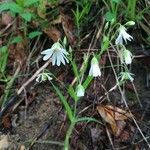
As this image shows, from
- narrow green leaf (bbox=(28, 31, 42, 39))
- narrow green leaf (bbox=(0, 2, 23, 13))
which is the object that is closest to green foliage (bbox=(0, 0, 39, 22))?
narrow green leaf (bbox=(0, 2, 23, 13))

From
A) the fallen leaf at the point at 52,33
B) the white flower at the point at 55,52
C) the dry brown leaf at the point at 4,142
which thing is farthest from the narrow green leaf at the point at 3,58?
the white flower at the point at 55,52

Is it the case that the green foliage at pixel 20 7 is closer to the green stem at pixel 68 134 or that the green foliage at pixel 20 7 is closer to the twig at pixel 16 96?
the twig at pixel 16 96

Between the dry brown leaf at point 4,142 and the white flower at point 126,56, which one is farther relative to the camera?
the dry brown leaf at point 4,142

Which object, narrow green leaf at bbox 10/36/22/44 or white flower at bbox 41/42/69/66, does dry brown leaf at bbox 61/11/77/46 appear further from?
white flower at bbox 41/42/69/66

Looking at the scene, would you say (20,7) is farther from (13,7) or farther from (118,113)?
(118,113)

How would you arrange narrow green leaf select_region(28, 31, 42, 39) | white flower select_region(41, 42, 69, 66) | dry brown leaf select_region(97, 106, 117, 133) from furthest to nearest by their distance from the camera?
1. narrow green leaf select_region(28, 31, 42, 39)
2. dry brown leaf select_region(97, 106, 117, 133)
3. white flower select_region(41, 42, 69, 66)

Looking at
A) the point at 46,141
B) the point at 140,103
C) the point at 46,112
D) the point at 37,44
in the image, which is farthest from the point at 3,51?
the point at 140,103

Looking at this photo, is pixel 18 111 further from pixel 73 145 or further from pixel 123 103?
pixel 123 103

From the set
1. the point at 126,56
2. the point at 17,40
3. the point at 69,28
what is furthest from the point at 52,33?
the point at 126,56
